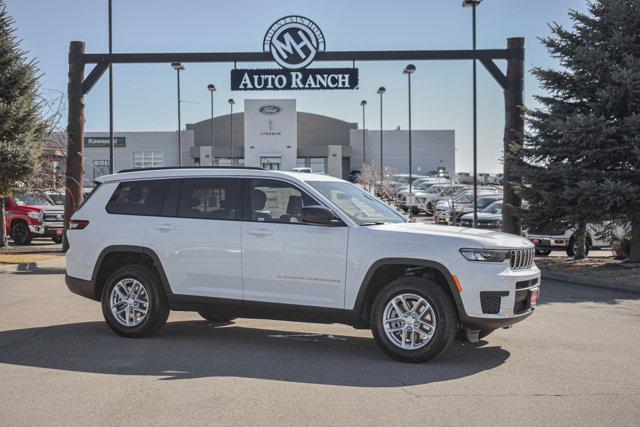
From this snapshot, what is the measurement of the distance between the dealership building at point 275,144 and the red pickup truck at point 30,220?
42673 millimetres

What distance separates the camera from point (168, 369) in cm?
726

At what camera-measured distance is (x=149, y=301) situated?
869cm

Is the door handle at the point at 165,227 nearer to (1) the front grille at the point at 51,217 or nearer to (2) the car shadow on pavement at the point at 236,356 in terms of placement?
(2) the car shadow on pavement at the point at 236,356

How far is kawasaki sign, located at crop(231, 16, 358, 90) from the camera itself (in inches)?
754

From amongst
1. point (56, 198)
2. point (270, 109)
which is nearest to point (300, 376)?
point (56, 198)

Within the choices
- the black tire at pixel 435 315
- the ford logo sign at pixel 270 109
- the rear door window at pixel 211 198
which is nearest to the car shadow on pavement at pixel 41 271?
the rear door window at pixel 211 198

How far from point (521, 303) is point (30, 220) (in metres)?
19.9

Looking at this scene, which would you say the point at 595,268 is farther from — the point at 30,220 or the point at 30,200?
the point at 30,200

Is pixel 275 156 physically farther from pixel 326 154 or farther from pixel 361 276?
pixel 361 276

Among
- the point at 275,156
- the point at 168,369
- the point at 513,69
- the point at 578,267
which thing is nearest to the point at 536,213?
the point at 578,267

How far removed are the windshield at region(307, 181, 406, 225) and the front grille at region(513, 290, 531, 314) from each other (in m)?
1.63

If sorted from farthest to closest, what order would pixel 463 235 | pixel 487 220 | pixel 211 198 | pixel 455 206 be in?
pixel 455 206, pixel 487 220, pixel 211 198, pixel 463 235

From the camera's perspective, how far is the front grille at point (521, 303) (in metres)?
7.52

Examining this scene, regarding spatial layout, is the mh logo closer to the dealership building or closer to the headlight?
the headlight
